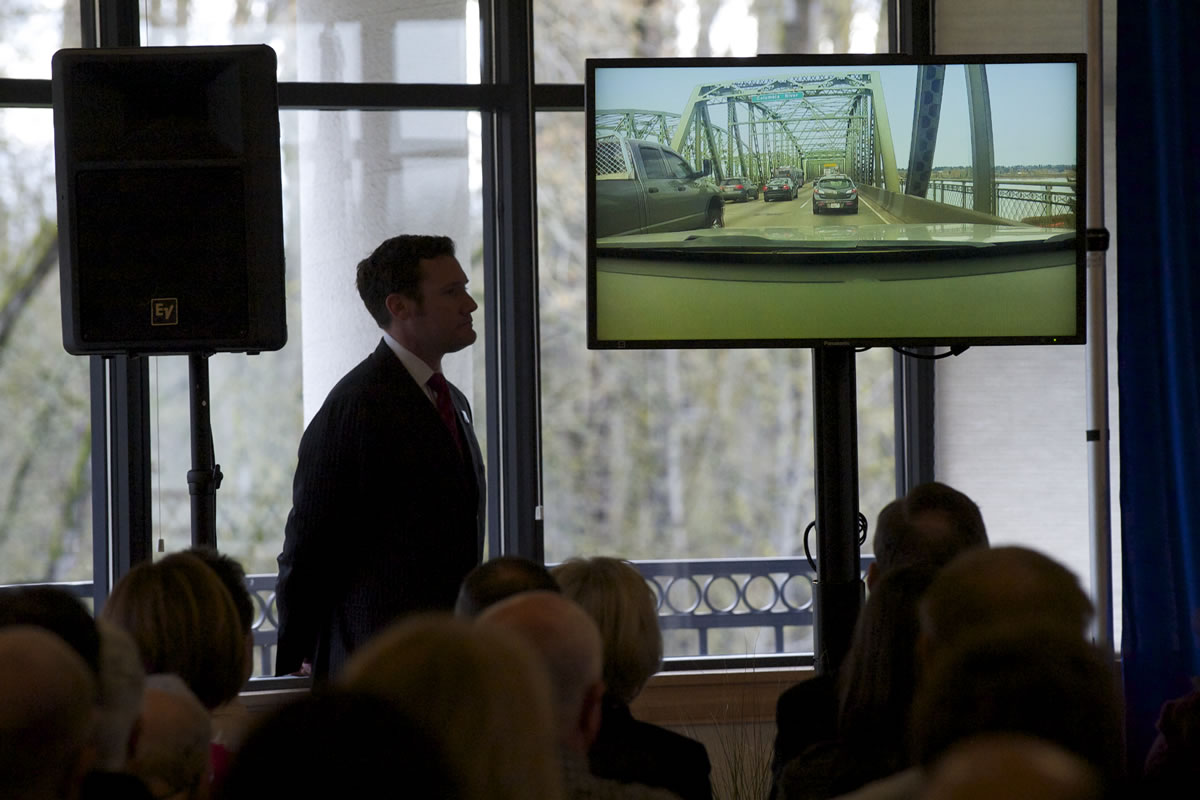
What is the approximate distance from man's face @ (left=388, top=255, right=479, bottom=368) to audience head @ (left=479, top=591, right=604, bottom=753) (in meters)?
1.70

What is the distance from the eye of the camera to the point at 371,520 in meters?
2.88

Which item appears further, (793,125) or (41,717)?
(793,125)

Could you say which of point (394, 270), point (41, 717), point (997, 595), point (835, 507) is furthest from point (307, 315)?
point (41, 717)

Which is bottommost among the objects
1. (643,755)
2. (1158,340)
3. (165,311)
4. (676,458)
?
(643,755)

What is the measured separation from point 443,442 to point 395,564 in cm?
29

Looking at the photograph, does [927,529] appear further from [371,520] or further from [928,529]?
[371,520]

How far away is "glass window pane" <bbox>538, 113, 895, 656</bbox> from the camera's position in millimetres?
4012

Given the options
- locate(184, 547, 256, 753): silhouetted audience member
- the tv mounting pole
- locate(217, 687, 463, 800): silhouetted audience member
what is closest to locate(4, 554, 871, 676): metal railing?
the tv mounting pole

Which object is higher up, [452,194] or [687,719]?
[452,194]

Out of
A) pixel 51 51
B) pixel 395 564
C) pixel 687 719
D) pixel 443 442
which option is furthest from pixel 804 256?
pixel 51 51

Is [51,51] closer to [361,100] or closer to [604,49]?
[361,100]

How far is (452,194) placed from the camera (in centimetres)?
398

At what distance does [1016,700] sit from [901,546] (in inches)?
56.0

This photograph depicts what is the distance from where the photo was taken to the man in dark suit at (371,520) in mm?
2834
